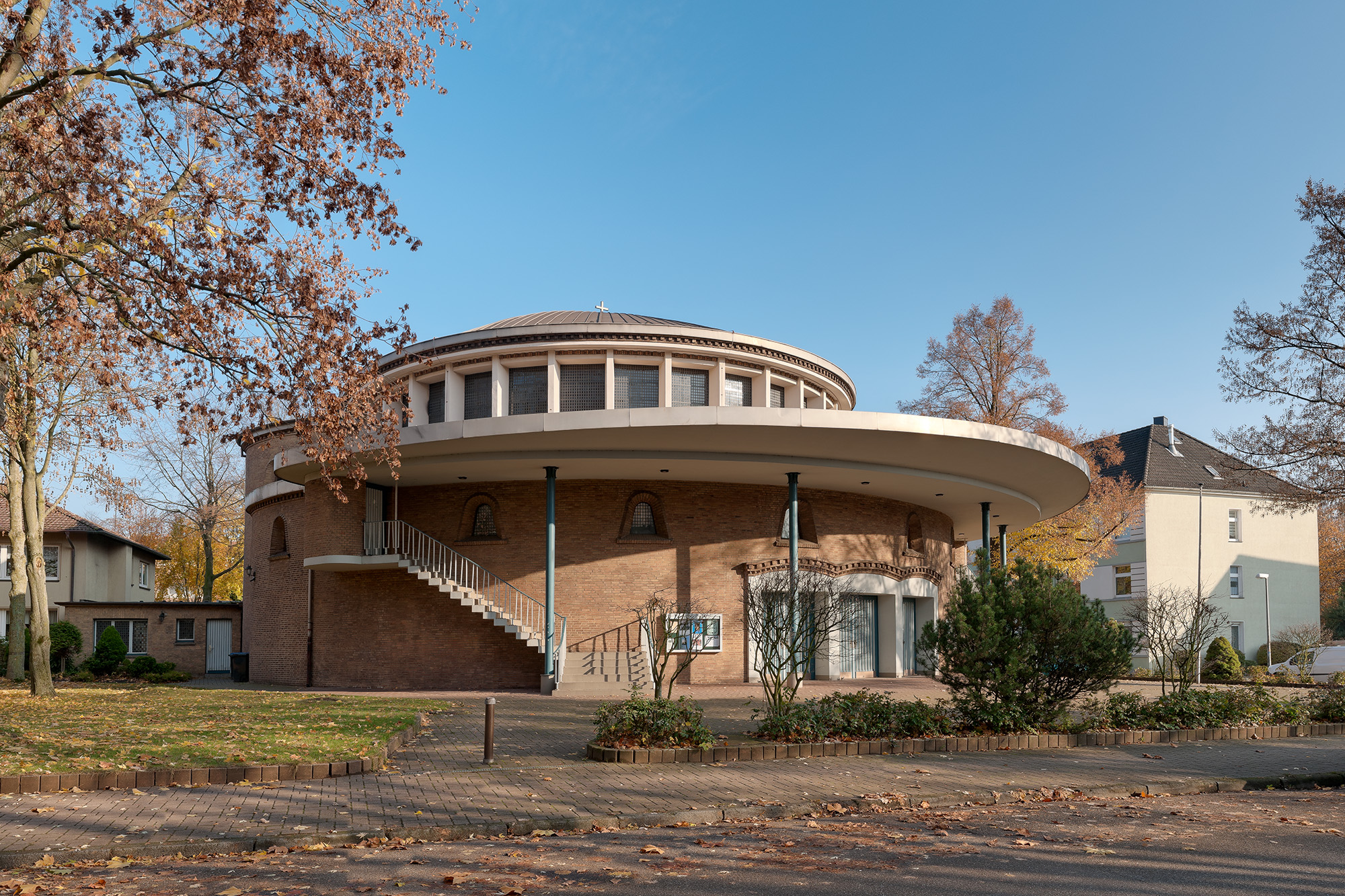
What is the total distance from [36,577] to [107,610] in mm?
14257

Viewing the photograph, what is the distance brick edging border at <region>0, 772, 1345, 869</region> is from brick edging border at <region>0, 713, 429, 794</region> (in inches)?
88.1

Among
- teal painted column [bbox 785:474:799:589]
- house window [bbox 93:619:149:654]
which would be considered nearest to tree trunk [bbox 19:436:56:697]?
house window [bbox 93:619:149:654]

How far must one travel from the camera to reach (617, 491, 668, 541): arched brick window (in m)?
A: 22.4

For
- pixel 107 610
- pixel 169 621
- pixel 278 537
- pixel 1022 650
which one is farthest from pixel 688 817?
pixel 107 610

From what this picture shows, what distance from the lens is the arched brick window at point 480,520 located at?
22781 mm

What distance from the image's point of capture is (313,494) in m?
23.2

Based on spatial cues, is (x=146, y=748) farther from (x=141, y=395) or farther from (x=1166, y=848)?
(x=141, y=395)

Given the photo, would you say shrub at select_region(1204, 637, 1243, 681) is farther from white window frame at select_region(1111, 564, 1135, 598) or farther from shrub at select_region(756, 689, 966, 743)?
shrub at select_region(756, 689, 966, 743)

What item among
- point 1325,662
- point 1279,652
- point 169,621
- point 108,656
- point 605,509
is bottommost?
point 1279,652

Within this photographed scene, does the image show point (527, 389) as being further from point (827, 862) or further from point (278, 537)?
point (827, 862)

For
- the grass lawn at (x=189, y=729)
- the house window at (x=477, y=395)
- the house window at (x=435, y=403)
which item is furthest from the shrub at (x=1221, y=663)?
the house window at (x=435, y=403)

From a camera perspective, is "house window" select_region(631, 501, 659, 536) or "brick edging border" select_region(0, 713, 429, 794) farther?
"house window" select_region(631, 501, 659, 536)

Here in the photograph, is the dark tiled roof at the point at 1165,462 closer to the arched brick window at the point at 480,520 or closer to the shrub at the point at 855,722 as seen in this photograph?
the arched brick window at the point at 480,520

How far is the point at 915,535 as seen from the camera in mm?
26953
